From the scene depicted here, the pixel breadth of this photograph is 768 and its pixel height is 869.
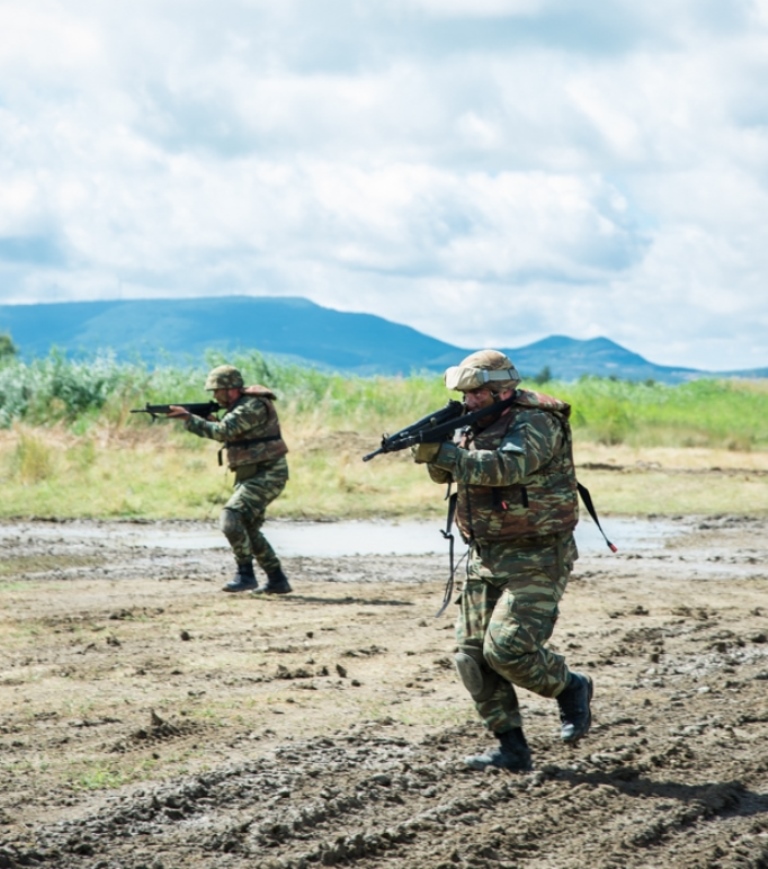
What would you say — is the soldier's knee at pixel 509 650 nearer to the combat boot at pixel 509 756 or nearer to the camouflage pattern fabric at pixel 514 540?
the camouflage pattern fabric at pixel 514 540

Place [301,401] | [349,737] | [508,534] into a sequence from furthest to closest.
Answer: [301,401]
[349,737]
[508,534]

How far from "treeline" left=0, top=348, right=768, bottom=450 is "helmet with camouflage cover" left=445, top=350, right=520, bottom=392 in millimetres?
21257

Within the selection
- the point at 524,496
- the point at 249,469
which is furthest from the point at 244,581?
the point at 524,496

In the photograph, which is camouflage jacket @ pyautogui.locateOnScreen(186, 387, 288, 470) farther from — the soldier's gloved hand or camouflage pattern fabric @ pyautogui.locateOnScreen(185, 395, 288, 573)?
the soldier's gloved hand

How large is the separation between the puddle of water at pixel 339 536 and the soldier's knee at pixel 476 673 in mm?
9549

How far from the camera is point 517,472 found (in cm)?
645

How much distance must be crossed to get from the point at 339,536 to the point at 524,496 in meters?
12.1

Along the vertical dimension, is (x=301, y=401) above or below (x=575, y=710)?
above

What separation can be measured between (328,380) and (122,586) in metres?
23.1

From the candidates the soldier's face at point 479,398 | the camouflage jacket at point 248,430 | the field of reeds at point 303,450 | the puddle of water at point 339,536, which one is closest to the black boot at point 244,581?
the camouflage jacket at point 248,430

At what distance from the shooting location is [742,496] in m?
Answer: 23.5

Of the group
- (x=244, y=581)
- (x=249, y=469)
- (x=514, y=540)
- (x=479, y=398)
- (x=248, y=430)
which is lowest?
(x=244, y=581)

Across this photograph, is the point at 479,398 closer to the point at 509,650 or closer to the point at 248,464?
the point at 509,650

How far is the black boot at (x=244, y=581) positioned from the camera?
13086mm
